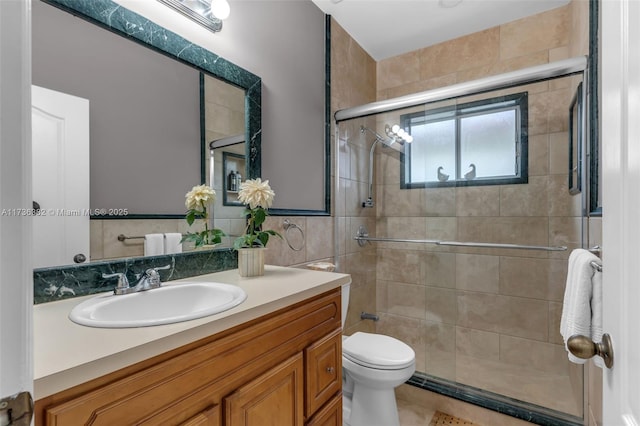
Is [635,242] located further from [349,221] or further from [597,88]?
[349,221]

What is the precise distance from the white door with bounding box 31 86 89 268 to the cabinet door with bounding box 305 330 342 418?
2.66ft

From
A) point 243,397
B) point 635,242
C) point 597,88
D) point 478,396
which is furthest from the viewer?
point 478,396

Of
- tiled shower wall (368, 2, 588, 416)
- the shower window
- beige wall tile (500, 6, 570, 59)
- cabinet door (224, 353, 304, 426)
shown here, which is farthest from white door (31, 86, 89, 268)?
beige wall tile (500, 6, 570, 59)

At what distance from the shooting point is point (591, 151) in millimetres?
1489

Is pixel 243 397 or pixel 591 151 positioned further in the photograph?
pixel 591 151

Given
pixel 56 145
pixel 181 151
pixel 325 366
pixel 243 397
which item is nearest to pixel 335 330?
pixel 325 366

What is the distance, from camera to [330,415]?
3.87ft

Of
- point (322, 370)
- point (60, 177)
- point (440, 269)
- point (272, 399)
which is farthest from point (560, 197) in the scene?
point (60, 177)

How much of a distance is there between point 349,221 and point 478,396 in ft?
4.42

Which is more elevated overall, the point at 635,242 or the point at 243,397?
the point at 635,242

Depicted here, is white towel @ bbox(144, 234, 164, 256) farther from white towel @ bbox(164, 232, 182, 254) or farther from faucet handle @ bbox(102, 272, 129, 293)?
faucet handle @ bbox(102, 272, 129, 293)

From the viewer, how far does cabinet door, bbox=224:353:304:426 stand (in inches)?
31.6

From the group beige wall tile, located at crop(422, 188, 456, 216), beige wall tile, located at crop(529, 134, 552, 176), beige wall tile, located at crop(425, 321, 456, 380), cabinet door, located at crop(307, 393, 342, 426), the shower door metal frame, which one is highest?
the shower door metal frame

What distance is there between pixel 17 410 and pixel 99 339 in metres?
0.37
